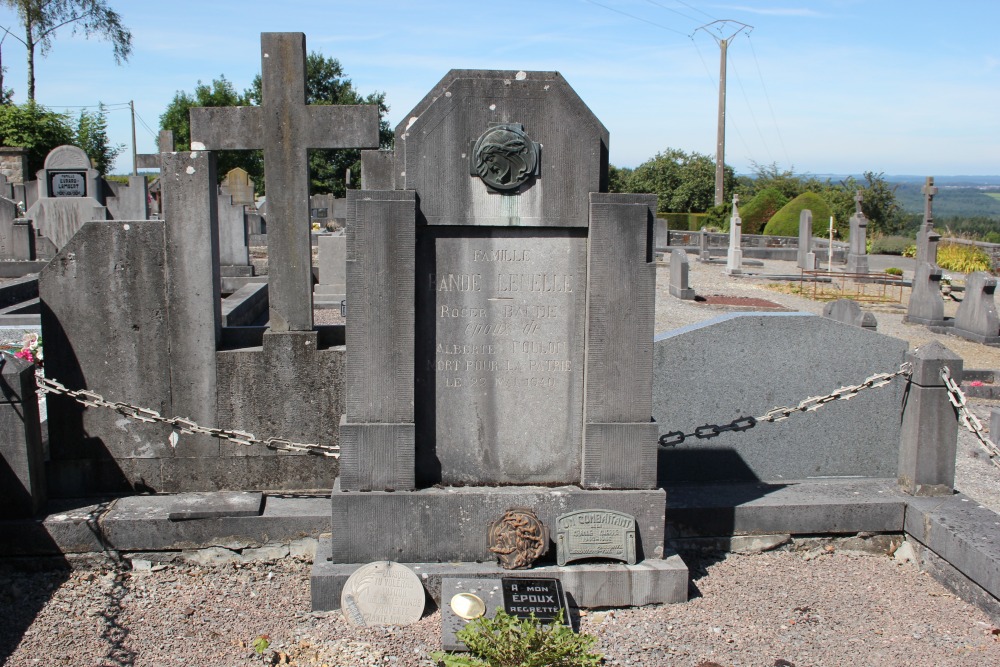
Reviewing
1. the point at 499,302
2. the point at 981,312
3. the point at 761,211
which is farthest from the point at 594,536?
the point at 761,211

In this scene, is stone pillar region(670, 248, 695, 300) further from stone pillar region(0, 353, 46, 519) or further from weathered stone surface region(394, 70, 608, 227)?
stone pillar region(0, 353, 46, 519)

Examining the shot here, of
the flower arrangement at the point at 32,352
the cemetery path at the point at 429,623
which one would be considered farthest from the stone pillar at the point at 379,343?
the flower arrangement at the point at 32,352

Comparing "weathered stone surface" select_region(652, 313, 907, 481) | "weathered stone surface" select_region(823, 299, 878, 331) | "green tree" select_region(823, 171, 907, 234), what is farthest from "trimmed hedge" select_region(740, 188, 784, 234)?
"weathered stone surface" select_region(652, 313, 907, 481)

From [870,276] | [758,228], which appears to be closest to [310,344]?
[870,276]

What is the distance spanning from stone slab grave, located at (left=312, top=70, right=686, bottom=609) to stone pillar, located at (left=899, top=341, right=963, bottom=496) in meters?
1.87

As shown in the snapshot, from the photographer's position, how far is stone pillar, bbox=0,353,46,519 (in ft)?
16.7

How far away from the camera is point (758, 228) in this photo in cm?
4103

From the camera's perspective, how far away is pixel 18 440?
516 centimetres

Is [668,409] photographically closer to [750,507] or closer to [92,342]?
[750,507]

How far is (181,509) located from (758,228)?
127ft

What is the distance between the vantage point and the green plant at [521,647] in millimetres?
3773

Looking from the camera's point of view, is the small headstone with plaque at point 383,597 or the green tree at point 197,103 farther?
the green tree at point 197,103

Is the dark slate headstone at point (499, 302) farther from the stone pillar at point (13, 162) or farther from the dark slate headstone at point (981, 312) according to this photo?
the stone pillar at point (13, 162)

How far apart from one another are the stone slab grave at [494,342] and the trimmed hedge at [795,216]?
33.7 m
